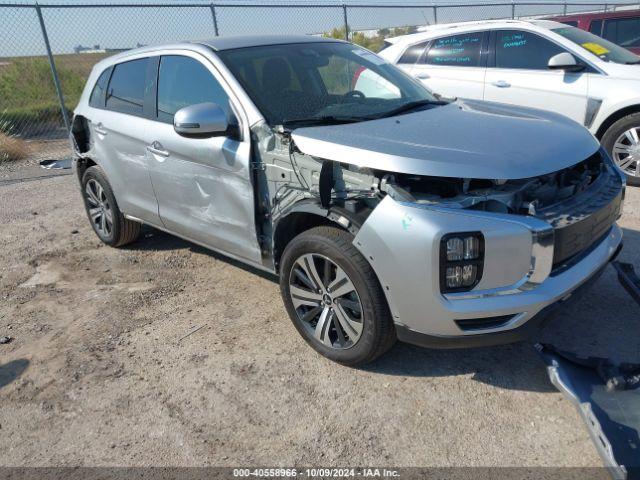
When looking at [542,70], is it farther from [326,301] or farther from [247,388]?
[247,388]

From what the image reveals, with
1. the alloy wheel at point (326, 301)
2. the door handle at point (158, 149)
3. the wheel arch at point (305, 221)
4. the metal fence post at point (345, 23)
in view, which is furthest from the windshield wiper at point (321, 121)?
the metal fence post at point (345, 23)

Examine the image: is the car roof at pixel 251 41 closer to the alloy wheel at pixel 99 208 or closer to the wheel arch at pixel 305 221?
the wheel arch at pixel 305 221

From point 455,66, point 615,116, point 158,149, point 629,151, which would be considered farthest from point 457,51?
point 158,149

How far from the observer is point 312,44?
4242 mm

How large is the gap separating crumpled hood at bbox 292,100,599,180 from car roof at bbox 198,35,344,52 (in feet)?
3.87

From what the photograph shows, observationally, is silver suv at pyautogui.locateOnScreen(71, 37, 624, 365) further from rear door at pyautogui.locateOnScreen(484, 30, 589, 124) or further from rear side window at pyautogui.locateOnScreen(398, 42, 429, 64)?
rear side window at pyautogui.locateOnScreen(398, 42, 429, 64)

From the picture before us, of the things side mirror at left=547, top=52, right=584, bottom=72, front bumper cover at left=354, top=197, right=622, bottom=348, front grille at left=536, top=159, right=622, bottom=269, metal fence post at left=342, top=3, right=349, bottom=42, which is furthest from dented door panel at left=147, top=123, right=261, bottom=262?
metal fence post at left=342, top=3, right=349, bottom=42

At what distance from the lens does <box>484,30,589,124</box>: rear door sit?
20.5 ft

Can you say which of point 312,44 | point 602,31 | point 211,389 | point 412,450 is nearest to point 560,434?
point 412,450

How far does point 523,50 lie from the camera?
666cm

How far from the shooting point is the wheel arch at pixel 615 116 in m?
5.98

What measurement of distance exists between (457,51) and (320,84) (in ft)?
12.5

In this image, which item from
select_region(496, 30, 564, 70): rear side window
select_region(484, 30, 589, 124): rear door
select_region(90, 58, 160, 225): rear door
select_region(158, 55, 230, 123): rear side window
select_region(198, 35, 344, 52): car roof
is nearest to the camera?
select_region(158, 55, 230, 123): rear side window

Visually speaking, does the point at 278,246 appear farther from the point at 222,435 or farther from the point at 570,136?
the point at 570,136
